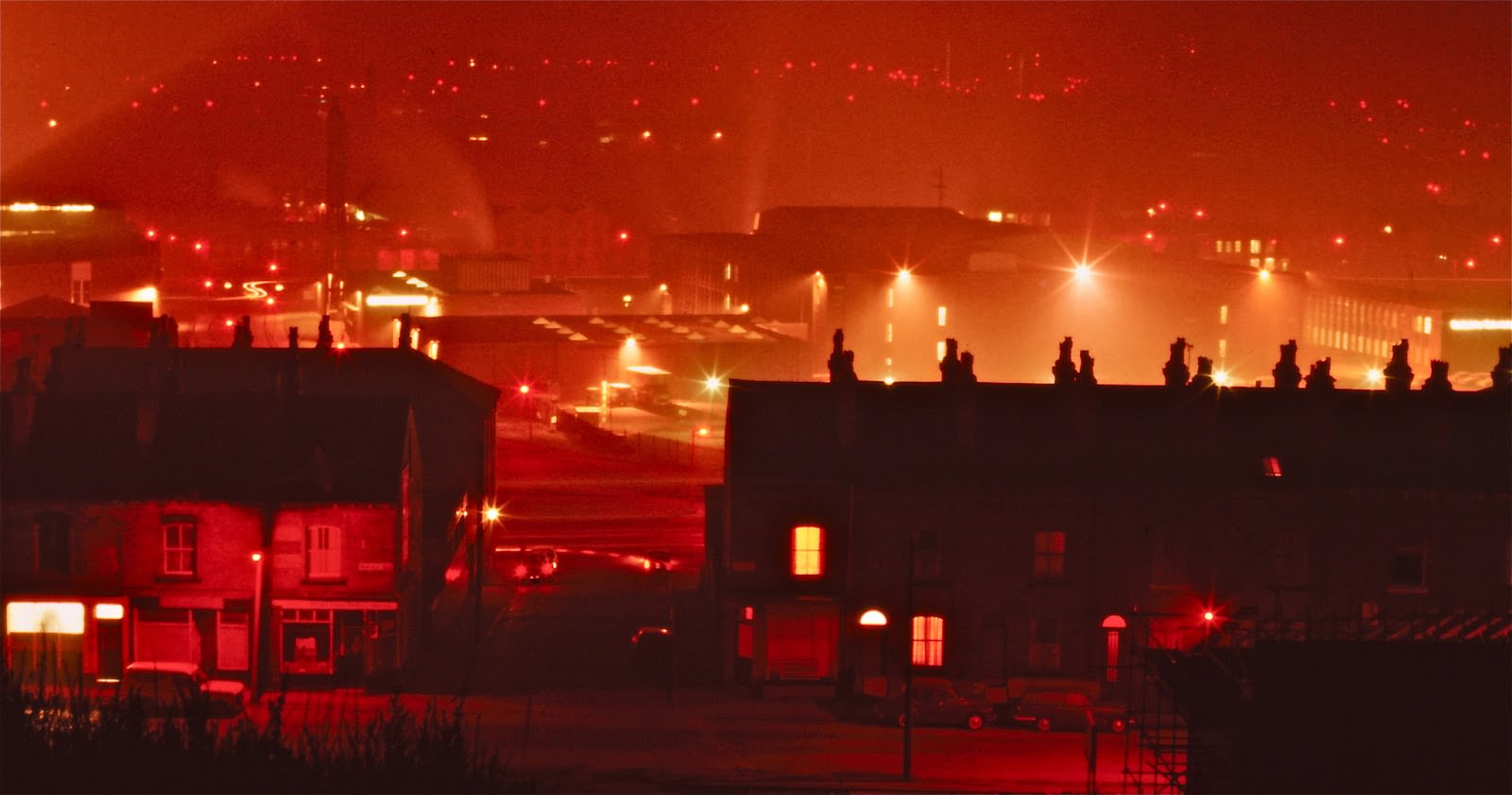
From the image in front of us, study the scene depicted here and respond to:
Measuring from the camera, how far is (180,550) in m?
26.2

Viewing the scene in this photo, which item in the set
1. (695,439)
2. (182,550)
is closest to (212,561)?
(182,550)

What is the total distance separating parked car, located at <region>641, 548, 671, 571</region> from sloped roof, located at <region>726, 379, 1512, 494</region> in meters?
7.53

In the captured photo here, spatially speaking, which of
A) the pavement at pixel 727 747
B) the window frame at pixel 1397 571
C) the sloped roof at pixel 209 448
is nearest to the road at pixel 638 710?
the pavement at pixel 727 747

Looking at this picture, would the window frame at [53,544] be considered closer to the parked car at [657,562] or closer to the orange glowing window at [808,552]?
the orange glowing window at [808,552]

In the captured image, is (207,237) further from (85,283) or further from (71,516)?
(71,516)

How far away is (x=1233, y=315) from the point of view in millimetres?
70062

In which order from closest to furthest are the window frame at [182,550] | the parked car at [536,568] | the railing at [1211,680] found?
the railing at [1211,680], the window frame at [182,550], the parked car at [536,568]

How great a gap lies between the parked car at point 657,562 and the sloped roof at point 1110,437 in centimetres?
753

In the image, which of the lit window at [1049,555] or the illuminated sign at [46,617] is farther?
the lit window at [1049,555]

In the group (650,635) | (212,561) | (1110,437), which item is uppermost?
(1110,437)

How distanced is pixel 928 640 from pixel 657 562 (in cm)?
956

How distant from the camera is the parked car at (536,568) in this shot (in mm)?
33562

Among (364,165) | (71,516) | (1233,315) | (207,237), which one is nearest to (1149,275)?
(1233,315)

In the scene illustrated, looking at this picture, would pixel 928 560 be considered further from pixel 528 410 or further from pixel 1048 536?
pixel 528 410
